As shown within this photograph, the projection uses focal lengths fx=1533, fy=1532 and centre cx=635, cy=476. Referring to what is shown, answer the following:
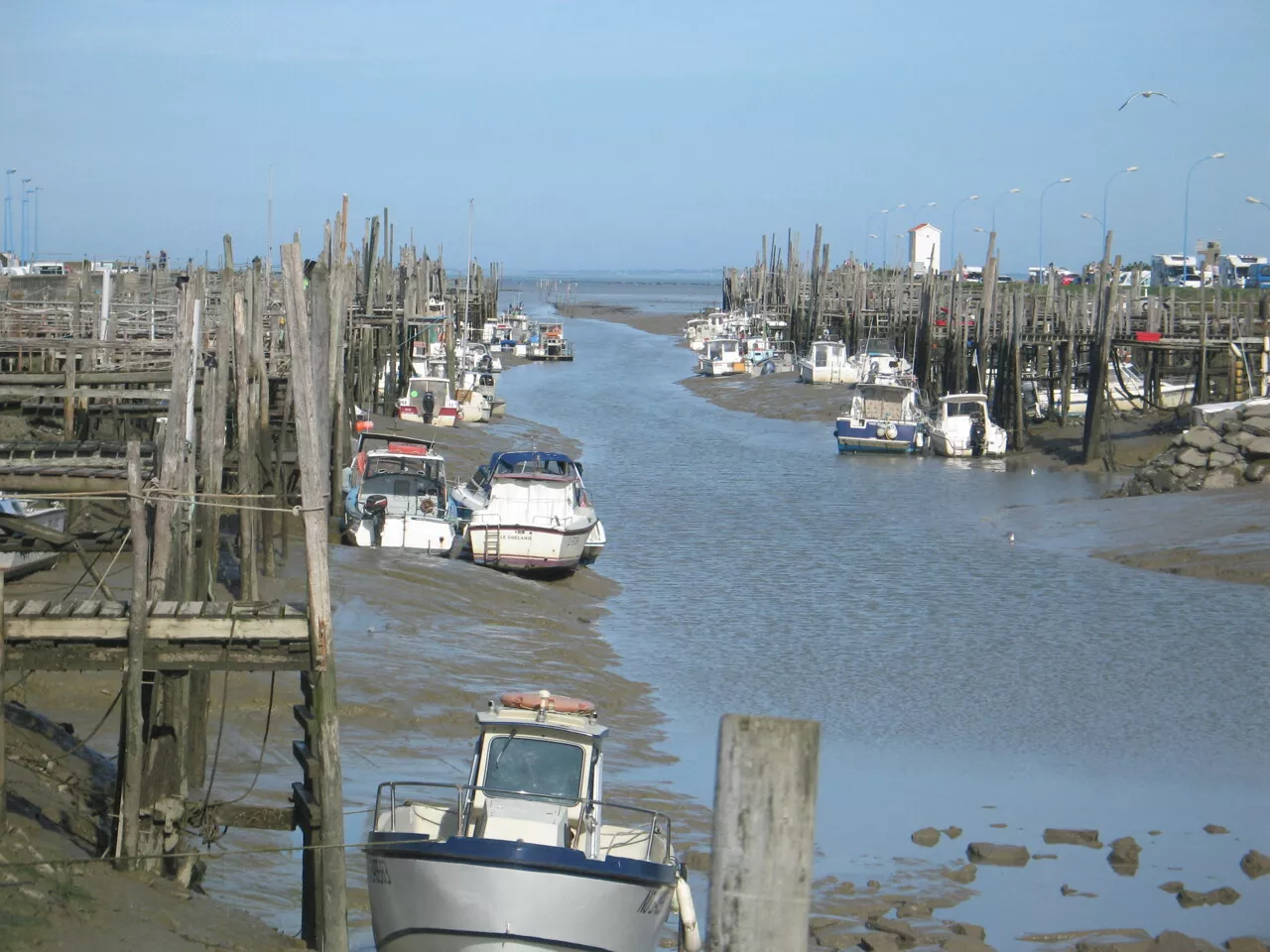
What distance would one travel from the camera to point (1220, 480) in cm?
3256

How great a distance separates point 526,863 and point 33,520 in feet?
34.6

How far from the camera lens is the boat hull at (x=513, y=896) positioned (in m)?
8.66

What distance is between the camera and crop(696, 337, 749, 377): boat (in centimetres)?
7444

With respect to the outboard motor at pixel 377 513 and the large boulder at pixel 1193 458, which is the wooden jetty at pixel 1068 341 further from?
the outboard motor at pixel 377 513

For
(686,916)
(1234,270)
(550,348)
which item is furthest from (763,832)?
(1234,270)

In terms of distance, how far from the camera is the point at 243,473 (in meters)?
19.4

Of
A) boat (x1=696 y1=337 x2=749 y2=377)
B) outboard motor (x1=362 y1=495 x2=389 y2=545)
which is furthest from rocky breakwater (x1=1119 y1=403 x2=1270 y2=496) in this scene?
boat (x1=696 y1=337 x2=749 y2=377)

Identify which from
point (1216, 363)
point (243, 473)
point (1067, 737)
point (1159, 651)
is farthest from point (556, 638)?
point (1216, 363)

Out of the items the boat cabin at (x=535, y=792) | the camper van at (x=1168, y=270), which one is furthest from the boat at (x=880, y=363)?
the camper van at (x=1168, y=270)

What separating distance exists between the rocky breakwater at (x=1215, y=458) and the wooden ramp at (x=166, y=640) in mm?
26939

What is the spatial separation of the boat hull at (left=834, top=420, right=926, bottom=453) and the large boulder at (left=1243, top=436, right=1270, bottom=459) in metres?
14.2

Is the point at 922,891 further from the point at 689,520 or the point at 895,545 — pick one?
the point at 689,520

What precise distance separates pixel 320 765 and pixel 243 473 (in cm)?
1027

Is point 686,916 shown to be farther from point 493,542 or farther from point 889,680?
point 493,542
